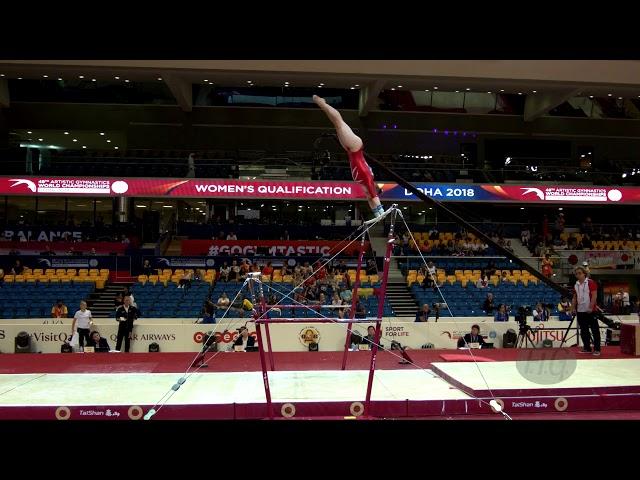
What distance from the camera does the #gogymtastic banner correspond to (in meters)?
17.8

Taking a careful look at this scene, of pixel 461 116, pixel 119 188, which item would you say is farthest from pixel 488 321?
pixel 461 116

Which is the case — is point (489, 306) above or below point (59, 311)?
above

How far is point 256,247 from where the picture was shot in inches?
761

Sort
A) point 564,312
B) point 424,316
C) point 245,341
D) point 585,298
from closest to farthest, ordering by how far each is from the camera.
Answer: point 585,298 → point 245,341 → point 424,316 → point 564,312

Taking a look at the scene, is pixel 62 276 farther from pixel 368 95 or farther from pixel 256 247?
pixel 368 95

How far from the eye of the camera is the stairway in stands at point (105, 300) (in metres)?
15.1

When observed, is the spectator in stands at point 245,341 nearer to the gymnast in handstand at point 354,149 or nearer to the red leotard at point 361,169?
the gymnast in handstand at point 354,149

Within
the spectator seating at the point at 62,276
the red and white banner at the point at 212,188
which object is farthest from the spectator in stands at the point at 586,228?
the spectator seating at the point at 62,276

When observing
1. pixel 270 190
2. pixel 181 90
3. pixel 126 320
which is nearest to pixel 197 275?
pixel 270 190

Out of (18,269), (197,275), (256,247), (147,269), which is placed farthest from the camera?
(256,247)

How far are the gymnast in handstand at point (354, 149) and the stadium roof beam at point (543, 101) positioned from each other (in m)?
16.0

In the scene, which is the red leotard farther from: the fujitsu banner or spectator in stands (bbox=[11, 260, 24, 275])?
spectator in stands (bbox=[11, 260, 24, 275])

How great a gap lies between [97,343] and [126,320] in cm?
73

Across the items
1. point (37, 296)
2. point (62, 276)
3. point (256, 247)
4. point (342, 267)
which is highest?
point (256, 247)
